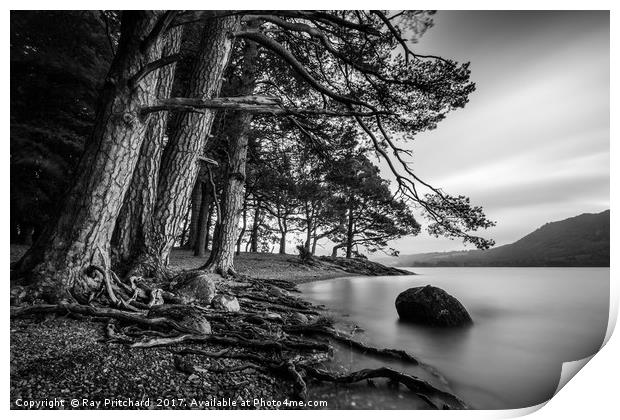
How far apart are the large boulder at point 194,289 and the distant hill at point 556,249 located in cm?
327

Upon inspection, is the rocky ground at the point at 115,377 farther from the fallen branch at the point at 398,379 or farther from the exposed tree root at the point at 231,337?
the fallen branch at the point at 398,379

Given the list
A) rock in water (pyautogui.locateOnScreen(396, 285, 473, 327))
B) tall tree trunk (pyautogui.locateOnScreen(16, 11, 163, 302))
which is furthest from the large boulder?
rock in water (pyautogui.locateOnScreen(396, 285, 473, 327))

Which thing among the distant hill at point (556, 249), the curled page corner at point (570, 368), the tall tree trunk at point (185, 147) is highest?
the tall tree trunk at point (185, 147)

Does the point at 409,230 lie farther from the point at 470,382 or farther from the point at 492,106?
the point at 470,382

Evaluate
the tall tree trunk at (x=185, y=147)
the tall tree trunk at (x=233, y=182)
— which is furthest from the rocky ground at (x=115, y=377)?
the tall tree trunk at (x=233, y=182)

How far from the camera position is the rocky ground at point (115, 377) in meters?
1.75

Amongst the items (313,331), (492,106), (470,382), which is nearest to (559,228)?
(492,106)

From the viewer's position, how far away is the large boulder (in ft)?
11.5

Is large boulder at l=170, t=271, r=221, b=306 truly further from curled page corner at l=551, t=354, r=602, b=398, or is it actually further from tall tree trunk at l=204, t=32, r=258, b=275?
curled page corner at l=551, t=354, r=602, b=398

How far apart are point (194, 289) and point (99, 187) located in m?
1.64

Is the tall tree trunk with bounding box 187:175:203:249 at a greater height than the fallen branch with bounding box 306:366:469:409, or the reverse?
the tall tree trunk with bounding box 187:175:203:249

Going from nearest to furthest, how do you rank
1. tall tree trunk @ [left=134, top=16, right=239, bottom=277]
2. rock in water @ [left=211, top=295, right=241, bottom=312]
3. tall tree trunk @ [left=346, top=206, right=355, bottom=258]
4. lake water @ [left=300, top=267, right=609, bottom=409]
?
lake water @ [left=300, top=267, right=609, bottom=409], rock in water @ [left=211, top=295, right=241, bottom=312], tall tree trunk @ [left=134, top=16, right=239, bottom=277], tall tree trunk @ [left=346, top=206, right=355, bottom=258]

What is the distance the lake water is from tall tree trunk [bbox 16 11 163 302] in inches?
102

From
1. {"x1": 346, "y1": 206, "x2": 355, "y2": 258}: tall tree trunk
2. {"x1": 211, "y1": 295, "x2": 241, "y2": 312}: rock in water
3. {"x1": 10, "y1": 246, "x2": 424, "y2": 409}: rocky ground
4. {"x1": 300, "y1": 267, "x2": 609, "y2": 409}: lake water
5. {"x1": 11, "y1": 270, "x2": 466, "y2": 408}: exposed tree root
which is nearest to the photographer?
{"x1": 10, "y1": 246, "x2": 424, "y2": 409}: rocky ground
